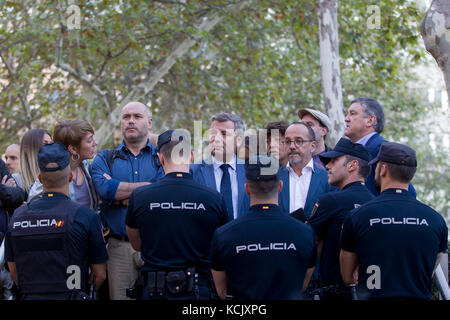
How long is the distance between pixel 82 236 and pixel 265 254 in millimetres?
1322

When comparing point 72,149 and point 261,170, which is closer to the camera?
point 261,170

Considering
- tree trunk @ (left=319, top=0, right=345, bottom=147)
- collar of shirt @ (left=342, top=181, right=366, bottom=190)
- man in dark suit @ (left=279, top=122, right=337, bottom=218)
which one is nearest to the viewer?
collar of shirt @ (left=342, top=181, right=366, bottom=190)

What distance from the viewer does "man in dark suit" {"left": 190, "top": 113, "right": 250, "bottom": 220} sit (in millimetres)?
5273

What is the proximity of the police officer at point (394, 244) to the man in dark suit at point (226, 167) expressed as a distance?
4.46ft

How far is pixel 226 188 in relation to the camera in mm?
5324

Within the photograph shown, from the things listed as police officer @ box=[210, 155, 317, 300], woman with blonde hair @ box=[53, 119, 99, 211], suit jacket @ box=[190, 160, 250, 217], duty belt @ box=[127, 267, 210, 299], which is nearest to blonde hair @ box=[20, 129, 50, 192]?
woman with blonde hair @ box=[53, 119, 99, 211]

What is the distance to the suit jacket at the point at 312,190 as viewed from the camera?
16.9ft

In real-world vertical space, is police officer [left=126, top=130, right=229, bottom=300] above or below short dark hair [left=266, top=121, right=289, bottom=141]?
below

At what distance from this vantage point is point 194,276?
166 inches

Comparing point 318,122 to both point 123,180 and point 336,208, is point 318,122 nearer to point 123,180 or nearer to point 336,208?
point 336,208

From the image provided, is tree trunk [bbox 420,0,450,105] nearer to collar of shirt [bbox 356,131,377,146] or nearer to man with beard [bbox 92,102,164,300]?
collar of shirt [bbox 356,131,377,146]

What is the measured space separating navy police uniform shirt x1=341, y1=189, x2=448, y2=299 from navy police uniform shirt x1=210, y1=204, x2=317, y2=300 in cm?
41

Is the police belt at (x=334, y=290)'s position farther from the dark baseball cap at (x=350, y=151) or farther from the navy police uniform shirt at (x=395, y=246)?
the dark baseball cap at (x=350, y=151)

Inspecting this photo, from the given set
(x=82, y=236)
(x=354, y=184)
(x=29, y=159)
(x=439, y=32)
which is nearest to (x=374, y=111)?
(x=439, y=32)
